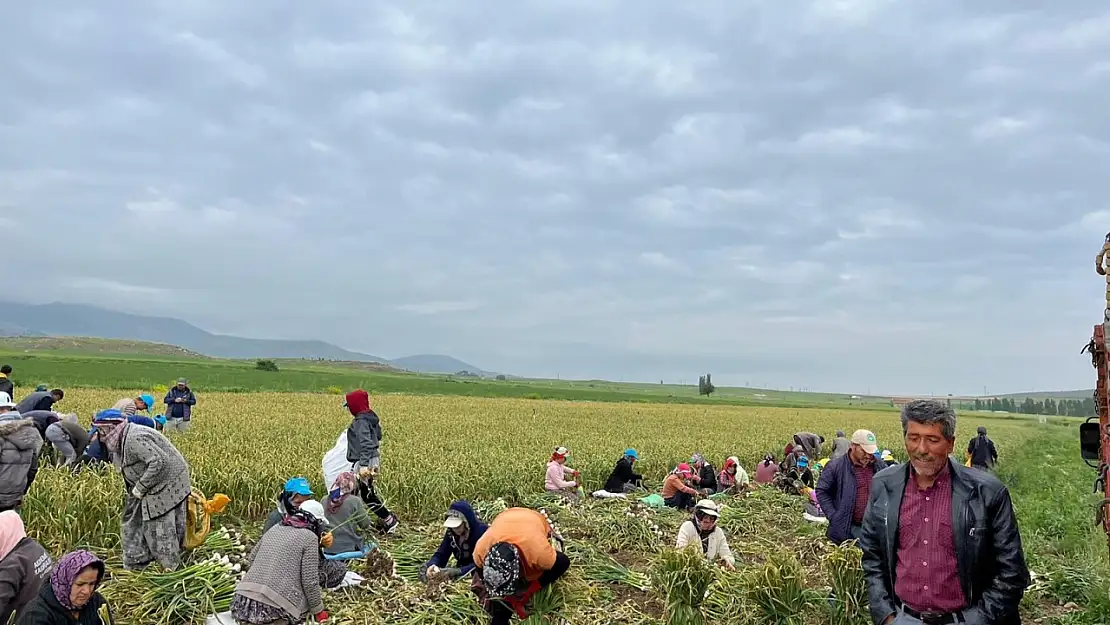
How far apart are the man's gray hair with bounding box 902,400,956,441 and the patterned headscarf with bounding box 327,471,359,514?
6347mm

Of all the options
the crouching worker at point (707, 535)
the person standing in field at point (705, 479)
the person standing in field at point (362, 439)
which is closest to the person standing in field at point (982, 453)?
the person standing in field at point (705, 479)

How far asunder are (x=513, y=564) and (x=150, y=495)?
3.67 meters

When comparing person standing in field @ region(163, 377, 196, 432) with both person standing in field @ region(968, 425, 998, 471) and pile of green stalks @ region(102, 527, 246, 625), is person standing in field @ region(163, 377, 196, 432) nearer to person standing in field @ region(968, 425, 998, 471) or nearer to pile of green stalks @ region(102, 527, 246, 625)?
pile of green stalks @ region(102, 527, 246, 625)

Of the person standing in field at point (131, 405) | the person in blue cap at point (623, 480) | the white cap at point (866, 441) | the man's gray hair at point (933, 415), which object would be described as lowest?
the person in blue cap at point (623, 480)

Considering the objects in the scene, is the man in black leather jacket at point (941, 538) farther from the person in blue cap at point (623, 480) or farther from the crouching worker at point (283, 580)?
the person in blue cap at point (623, 480)

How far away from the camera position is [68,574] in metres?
4.22

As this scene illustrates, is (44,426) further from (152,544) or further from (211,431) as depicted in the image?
(152,544)

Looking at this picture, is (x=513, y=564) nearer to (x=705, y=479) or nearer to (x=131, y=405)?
(x=705, y=479)

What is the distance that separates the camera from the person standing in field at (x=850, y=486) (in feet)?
Result: 21.4

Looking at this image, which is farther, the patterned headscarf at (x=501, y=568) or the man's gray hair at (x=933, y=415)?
the patterned headscarf at (x=501, y=568)

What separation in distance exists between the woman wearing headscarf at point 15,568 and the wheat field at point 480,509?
1.12m

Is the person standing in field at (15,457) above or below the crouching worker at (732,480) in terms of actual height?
above

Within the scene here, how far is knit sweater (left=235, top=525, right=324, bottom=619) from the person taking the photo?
5082 mm

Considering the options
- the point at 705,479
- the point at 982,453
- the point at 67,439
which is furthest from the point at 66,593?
the point at 982,453
